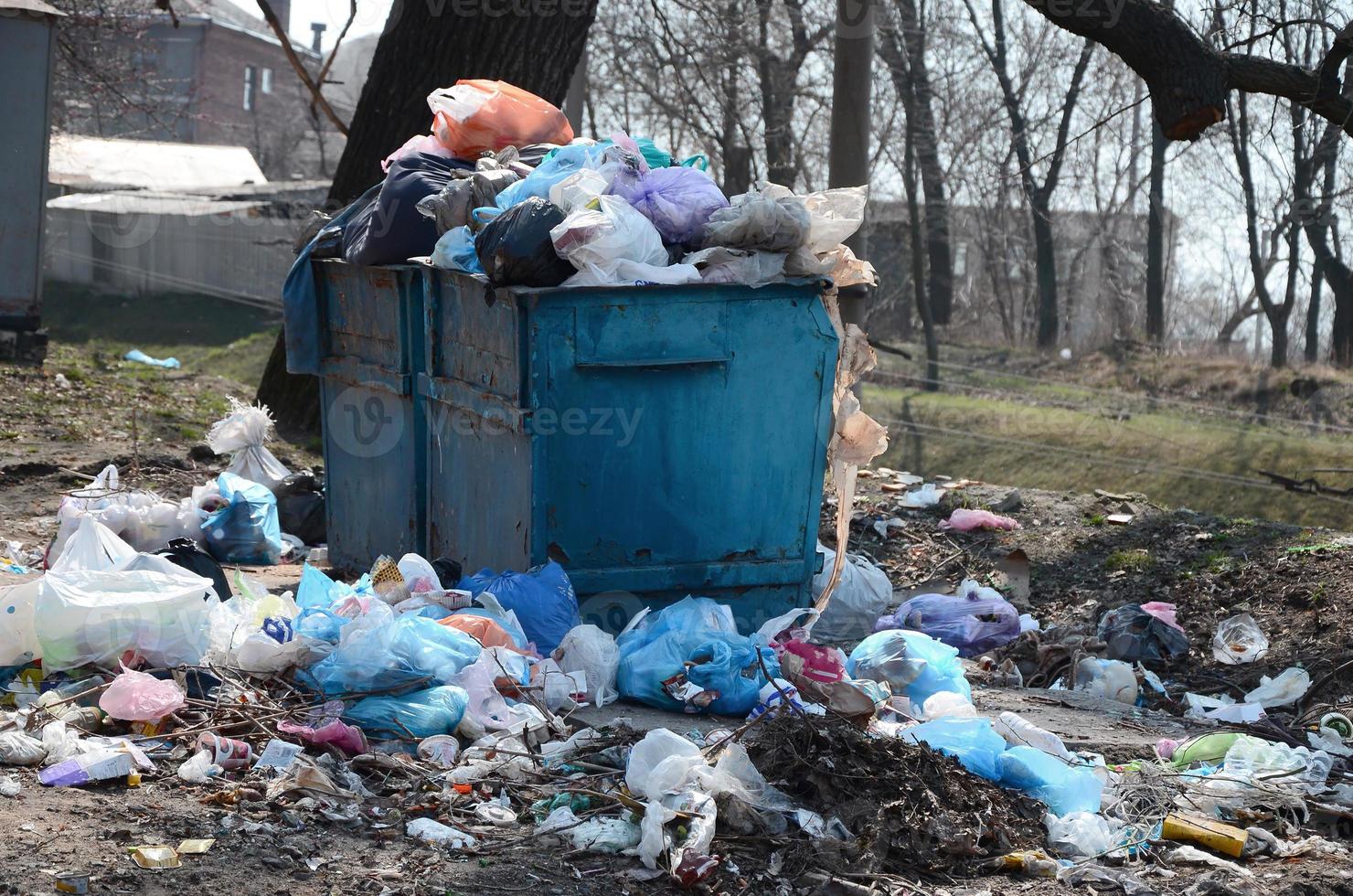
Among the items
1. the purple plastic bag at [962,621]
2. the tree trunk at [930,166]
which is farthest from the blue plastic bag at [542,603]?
the tree trunk at [930,166]

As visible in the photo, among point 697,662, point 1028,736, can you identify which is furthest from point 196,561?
point 1028,736

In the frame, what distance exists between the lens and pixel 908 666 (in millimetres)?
4547

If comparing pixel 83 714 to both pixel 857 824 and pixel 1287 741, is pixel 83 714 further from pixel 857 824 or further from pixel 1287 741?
pixel 1287 741

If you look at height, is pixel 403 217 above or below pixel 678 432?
above

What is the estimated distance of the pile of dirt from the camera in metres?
3.18

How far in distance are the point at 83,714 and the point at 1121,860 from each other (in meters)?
2.76

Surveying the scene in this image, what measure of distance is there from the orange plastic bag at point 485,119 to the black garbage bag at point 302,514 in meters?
2.05

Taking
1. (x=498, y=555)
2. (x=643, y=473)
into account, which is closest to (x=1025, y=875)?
(x=643, y=473)

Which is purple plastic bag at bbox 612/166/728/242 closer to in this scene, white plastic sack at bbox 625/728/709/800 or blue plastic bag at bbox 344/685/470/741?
blue plastic bag at bbox 344/685/470/741

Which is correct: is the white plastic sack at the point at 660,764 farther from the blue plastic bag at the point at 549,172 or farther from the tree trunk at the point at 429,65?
the tree trunk at the point at 429,65

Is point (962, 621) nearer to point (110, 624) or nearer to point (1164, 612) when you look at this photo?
point (1164, 612)

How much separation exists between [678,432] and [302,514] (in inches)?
109

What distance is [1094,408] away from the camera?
495 inches

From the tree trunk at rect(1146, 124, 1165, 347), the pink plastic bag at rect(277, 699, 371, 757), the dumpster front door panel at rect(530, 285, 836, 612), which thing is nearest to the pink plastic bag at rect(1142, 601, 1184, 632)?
the dumpster front door panel at rect(530, 285, 836, 612)
